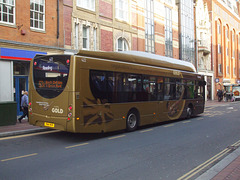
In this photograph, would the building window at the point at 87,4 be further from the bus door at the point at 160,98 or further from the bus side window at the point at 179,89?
the bus door at the point at 160,98

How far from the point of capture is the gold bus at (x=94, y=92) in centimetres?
823

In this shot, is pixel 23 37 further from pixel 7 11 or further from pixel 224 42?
pixel 224 42

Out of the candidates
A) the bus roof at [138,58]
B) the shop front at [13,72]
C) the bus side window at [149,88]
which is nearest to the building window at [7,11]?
the shop front at [13,72]

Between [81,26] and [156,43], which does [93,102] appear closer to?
[81,26]

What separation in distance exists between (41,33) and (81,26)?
3799mm

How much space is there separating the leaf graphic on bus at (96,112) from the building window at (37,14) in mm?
9298

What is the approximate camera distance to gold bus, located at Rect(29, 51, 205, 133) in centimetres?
823

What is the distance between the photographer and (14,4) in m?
14.6

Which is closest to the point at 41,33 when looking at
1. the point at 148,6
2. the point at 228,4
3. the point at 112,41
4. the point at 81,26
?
the point at 81,26

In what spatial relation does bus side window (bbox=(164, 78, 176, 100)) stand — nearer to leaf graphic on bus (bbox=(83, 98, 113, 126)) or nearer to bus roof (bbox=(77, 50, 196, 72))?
bus roof (bbox=(77, 50, 196, 72))

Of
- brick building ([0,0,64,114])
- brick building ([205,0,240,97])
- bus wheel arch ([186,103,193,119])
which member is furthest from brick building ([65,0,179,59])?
brick building ([205,0,240,97])

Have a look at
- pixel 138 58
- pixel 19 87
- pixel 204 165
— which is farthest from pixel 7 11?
pixel 204 165

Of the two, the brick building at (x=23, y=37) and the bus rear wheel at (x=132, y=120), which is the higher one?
the brick building at (x=23, y=37)

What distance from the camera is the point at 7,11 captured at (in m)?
14.3
